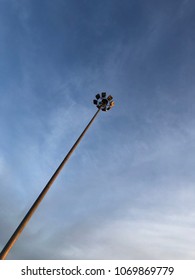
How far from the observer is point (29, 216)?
871 cm

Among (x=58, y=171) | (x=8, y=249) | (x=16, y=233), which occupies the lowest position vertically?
(x=8, y=249)

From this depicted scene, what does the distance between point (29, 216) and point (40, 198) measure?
3.09ft

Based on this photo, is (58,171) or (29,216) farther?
(58,171)

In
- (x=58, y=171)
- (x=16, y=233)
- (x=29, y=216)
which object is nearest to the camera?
(x=16, y=233)
